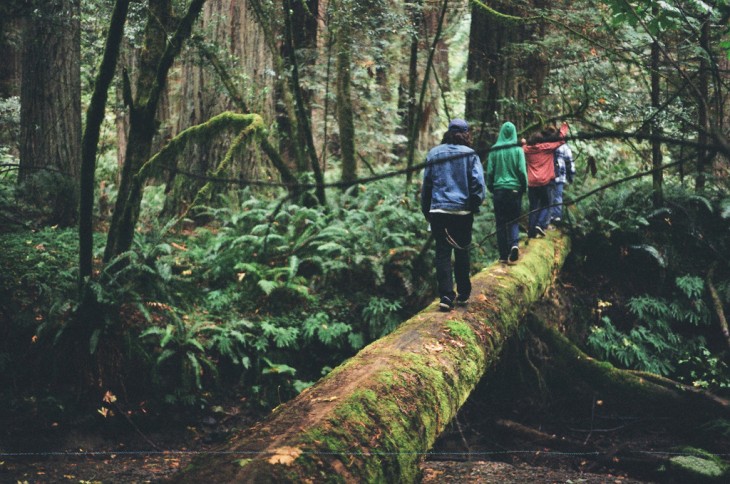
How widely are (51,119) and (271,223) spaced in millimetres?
6722

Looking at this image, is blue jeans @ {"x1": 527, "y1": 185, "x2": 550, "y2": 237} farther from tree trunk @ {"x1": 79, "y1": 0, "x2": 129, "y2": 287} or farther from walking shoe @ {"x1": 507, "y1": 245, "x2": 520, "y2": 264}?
tree trunk @ {"x1": 79, "y1": 0, "x2": 129, "y2": 287}

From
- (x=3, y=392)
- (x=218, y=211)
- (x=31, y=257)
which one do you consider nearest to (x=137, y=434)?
(x=3, y=392)

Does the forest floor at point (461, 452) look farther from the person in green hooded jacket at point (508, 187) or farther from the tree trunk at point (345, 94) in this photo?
the tree trunk at point (345, 94)

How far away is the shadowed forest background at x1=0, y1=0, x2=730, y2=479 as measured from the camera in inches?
252

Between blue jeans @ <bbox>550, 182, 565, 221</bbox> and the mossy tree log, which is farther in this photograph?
blue jeans @ <bbox>550, 182, 565, 221</bbox>

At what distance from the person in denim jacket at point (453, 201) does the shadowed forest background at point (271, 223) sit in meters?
0.32

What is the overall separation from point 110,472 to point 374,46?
8883 millimetres

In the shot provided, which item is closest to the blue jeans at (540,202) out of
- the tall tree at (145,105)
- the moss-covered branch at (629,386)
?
the moss-covered branch at (629,386)

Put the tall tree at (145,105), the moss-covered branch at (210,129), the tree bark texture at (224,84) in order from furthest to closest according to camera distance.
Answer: the tree bark texture at (224,84)
the moss-covered branch at (210,129)
the tall tree at (145,105)

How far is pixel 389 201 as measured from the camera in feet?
34.6

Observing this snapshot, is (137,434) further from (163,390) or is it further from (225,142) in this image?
(225,142)

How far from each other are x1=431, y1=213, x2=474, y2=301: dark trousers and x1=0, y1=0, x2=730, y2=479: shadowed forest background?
0.88m

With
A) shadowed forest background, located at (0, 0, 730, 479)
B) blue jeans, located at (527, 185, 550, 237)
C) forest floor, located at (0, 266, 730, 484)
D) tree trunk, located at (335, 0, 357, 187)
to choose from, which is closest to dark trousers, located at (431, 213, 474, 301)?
shadowed forest background, located at (0, 0, 730, 479)

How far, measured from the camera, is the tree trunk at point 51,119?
30.7ft
